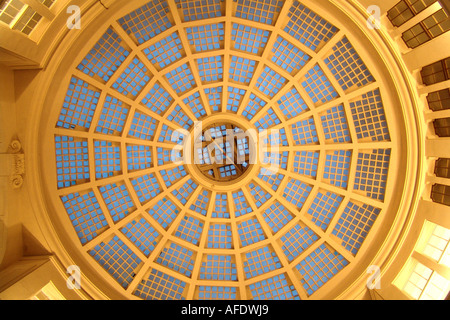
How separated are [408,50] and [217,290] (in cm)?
2084

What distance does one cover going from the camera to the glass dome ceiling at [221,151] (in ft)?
70.8

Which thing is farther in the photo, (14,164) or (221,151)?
(221,151)

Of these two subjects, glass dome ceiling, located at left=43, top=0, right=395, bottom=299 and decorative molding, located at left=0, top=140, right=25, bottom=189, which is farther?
glass dome ceiling, located at left=43, top=0, right=395, bottom=299

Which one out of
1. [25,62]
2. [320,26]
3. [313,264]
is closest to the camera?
[25,62]

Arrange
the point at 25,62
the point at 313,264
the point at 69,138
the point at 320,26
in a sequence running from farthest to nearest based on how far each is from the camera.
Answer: the point at 313,264
the point at 69,138
the point at 320,26
the point at 25,62

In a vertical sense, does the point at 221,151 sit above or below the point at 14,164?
above

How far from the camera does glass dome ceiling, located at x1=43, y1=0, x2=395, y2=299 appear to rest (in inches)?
850

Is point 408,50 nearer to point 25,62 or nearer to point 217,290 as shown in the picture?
point 217,290

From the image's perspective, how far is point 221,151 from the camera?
25750 millimetres

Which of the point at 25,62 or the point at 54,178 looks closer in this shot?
the point at 25,62

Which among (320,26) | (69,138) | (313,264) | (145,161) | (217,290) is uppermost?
(320,26)

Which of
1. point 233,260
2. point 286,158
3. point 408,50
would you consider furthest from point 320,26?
point 233,260

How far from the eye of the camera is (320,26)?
21.0m

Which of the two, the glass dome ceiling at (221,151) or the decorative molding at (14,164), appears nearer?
the decorative molding at (14,164)
